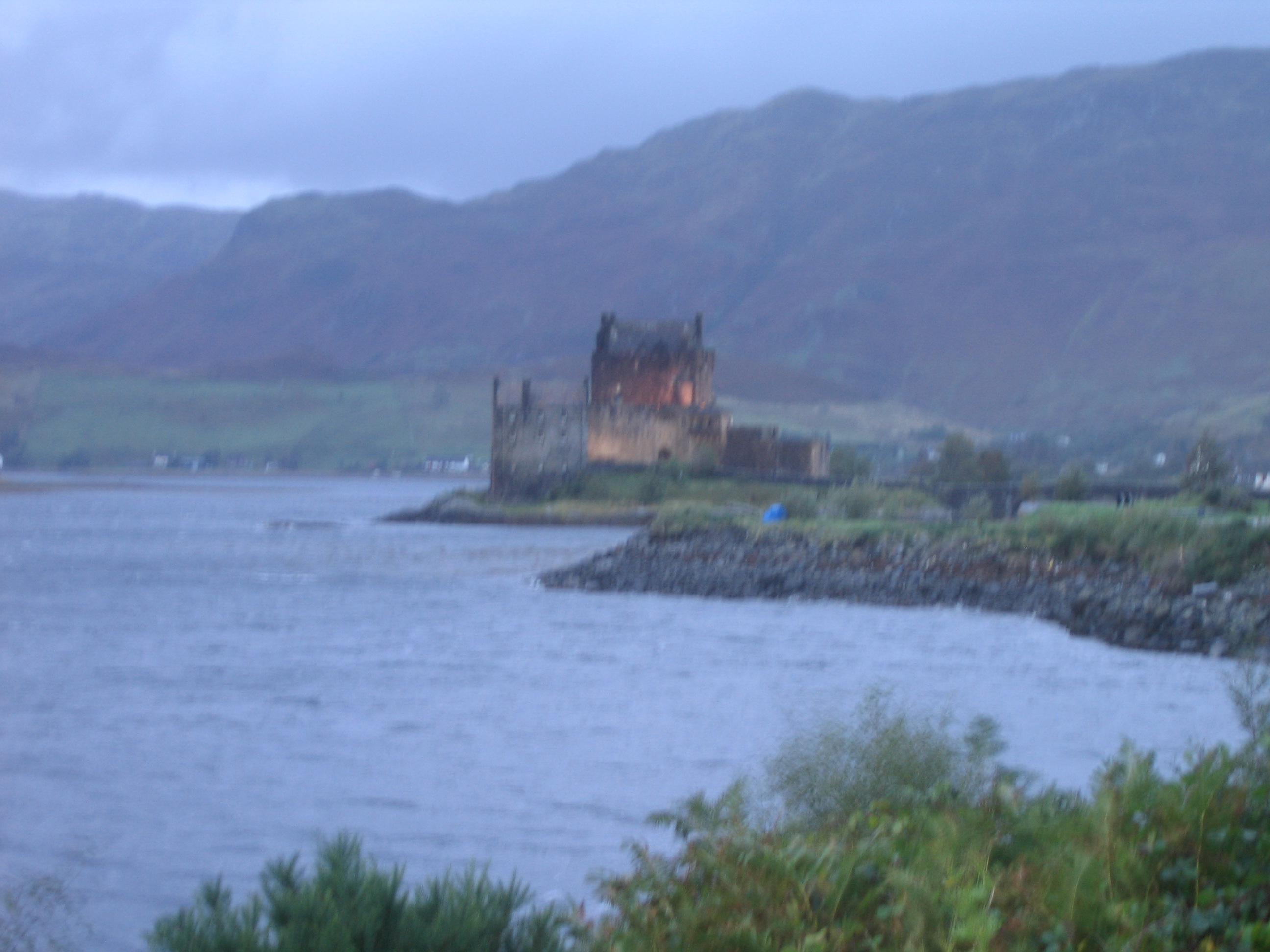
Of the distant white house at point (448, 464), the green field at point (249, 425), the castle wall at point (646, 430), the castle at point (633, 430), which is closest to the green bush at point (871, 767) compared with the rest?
the castle at point (633, 430)

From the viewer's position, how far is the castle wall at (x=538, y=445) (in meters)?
67.3

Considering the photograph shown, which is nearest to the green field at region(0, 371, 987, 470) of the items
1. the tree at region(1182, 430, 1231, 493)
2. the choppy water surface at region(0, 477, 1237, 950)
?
the tree at region(1182, 430, 1231, 493)

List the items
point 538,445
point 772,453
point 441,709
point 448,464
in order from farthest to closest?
point 448,464 < point 538,445 < point 772,453 < point 441,709

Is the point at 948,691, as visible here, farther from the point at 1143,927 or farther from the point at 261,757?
the point at 1143,927

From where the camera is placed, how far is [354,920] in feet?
18.2

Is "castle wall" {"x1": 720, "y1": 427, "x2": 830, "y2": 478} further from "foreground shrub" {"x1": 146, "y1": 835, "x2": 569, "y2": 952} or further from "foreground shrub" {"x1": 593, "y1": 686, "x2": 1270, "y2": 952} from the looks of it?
"foreground shrub" {"x1": 146, "y1": 835, "x2": 569, "y2": 952}

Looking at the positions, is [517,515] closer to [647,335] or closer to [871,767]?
[647,335]

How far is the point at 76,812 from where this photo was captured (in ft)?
42.8

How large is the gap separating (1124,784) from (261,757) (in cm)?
1133

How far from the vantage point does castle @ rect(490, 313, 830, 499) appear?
214 ft

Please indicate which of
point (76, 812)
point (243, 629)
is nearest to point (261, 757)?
point (76, 812)

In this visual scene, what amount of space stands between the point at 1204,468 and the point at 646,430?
28107 millimetres

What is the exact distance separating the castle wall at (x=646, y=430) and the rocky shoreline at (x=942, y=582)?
851 inches

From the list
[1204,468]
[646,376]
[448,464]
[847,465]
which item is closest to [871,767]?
[1204,468]
